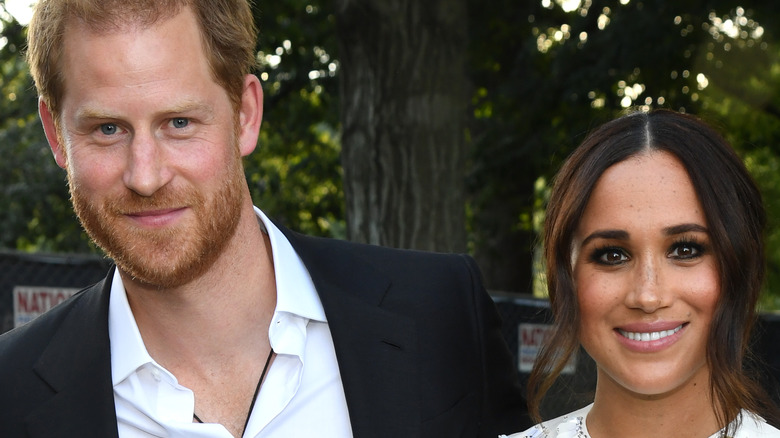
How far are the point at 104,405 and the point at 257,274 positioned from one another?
600mm

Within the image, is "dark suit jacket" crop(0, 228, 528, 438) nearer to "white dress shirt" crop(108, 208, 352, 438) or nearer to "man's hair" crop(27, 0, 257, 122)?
"white dress shirt" crop(108, 208, 352, 438)

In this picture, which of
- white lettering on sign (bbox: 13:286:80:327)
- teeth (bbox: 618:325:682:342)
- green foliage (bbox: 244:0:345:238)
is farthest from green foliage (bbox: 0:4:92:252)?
teeth (bbox: 618:325:682:342)

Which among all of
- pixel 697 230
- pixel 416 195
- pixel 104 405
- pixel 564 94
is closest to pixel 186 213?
pixel 104 405

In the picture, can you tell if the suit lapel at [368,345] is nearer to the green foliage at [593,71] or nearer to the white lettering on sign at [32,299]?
the white lettering on sign at [32,299]

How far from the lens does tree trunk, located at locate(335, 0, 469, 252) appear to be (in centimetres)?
557

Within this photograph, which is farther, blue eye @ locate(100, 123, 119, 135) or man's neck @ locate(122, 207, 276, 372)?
man's neck @ locate(122, 207, 276, 372)

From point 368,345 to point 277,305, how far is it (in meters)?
0.30

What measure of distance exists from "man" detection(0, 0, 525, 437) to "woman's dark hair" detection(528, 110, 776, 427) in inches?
16.7

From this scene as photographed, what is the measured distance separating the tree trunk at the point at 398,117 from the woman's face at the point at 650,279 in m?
2.93

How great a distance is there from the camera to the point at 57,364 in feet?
9.18

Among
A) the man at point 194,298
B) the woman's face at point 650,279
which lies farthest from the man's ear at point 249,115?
the woman's face at point 650,279

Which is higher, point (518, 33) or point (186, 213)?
point (518, 33)

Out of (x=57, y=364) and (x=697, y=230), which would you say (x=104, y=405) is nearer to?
(x=57, y=364)

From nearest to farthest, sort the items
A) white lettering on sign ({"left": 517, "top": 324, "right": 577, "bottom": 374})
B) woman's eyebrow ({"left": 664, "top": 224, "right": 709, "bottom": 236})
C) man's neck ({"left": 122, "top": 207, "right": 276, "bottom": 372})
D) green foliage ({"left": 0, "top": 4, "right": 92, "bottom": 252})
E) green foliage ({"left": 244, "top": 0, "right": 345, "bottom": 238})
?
woman's eyebrow ({"left": 664, "top": 224, "right": 709, "bottom": 236}) → man's neck ({"left": 122, "top": 207, "right": 276, "bottom": 372}) → white lettering on sign ({"left": 517, "top": 324, "right": 577, "bottom": 374}) → green foliage ({"left": 244, "top": 0, "right": 345, "bottom": 238}) → green foliage ({"left": 0, "top": 4, "right": 92, "bottom": 252})
